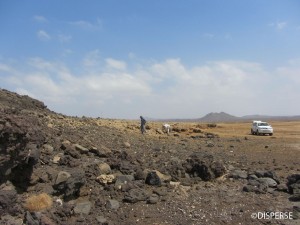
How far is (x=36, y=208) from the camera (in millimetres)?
8711

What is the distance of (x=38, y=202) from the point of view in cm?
885

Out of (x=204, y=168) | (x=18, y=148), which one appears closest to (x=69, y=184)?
(x=18, y=148)

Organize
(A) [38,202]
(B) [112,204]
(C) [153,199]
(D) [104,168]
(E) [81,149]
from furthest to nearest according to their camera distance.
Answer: (E) [81,149] < (D) [104,168] < (C) [153,199] < (B) [112,204] < (A) [38,202]

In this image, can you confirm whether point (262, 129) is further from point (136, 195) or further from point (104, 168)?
point (136, 195)

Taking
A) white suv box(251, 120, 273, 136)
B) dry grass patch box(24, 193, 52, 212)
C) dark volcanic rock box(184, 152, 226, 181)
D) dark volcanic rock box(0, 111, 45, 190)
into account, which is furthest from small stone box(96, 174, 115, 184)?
white suv box(251, 120, 273, 136)

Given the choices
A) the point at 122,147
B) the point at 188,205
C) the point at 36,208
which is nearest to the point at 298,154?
the point at 122,147

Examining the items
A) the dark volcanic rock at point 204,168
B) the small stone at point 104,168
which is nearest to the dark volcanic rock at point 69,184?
the small stone at point 104,168

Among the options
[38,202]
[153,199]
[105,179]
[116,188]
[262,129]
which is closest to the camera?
[38,202]

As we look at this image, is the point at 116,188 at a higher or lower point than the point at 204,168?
lower

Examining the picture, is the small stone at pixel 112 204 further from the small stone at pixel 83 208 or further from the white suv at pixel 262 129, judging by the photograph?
Answer: the white suv at pixel 262 129

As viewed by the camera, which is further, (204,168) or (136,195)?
(204,168)

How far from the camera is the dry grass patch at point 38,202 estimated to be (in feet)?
28.6

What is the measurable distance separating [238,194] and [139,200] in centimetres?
290

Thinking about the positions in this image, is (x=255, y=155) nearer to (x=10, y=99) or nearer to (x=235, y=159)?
(x=235, y=159)
